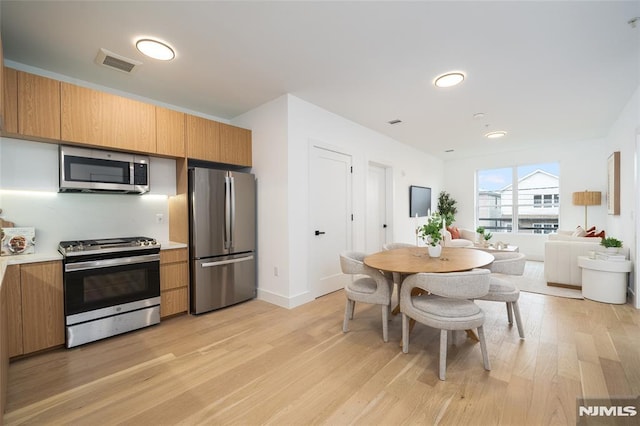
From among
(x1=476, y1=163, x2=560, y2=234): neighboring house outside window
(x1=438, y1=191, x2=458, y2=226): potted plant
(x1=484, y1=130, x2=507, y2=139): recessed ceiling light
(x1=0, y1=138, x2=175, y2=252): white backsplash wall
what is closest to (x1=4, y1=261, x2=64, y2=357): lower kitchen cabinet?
(x1=0, y1=138, x2=175, y2=252): white backsplash wall

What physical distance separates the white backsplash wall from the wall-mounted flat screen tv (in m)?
4.77

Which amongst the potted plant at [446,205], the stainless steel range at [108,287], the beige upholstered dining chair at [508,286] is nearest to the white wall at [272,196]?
the stainless steel range at [108,287]

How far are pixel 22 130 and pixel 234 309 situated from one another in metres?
2.64

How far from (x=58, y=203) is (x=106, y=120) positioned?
1.00m

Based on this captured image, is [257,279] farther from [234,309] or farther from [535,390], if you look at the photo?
[535,390]

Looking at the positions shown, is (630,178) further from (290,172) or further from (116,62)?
(116,62)

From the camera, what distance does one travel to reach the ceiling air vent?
2430 mm

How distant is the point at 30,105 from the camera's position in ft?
7.55

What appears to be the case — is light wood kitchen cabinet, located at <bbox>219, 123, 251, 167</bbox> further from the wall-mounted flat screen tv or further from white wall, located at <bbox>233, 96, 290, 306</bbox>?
the wall-mounted flat screen tv

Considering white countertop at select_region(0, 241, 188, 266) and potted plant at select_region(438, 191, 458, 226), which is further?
potted plant at select_region(438, 191, 458, 226)

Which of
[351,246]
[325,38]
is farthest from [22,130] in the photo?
[351,246]

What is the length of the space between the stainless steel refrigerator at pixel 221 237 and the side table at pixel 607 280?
4.55 meters

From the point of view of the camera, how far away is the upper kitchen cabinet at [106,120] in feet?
8.19

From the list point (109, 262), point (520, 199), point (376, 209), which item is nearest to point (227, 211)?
point (109, 262)
